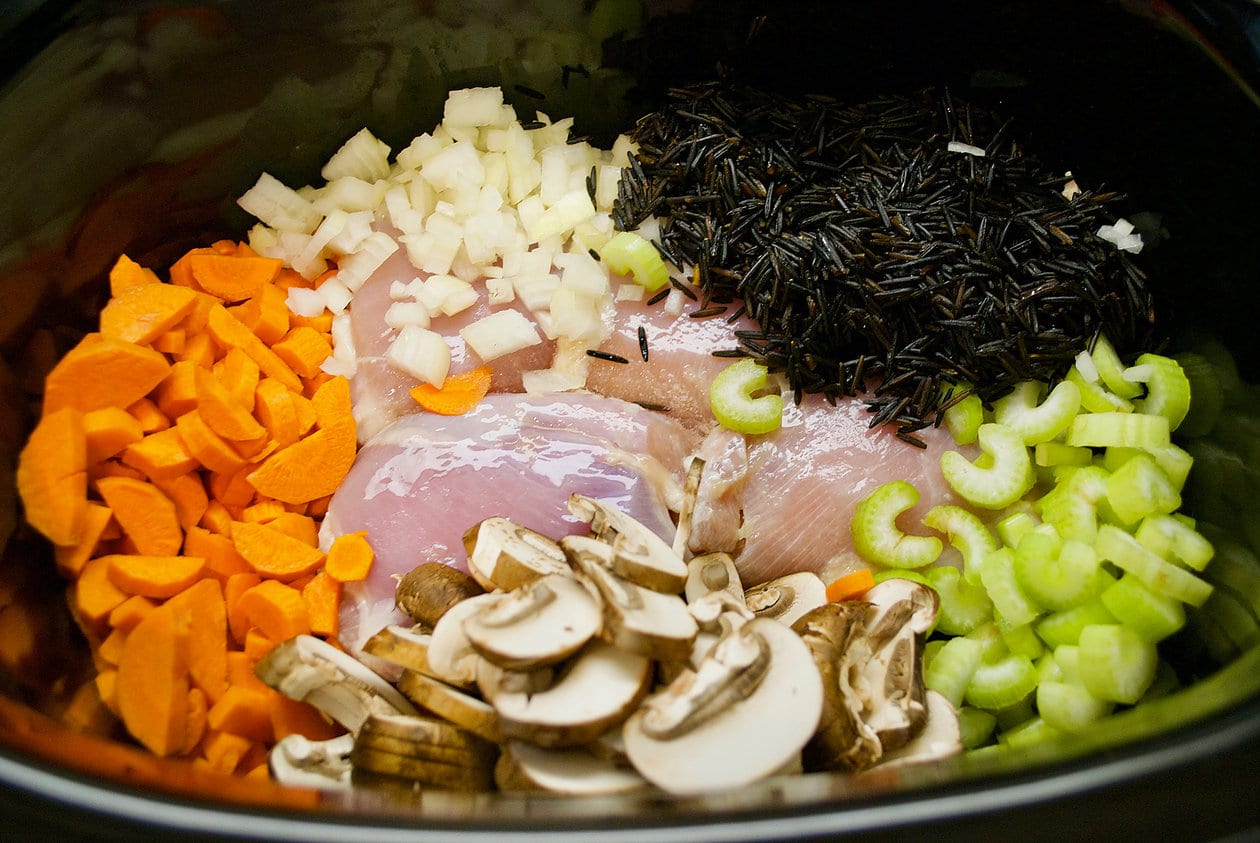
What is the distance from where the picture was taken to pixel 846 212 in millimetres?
2150

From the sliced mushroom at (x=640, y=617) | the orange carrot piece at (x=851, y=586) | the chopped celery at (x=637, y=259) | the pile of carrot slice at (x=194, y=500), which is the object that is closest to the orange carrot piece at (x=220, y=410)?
the pile of carrot slice at (x=194, y=500)

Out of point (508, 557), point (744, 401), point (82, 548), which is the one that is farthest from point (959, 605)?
point (82, 548)

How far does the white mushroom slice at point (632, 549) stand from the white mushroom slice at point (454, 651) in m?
0.24

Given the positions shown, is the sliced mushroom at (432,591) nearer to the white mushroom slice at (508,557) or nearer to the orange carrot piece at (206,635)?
the white mushroom slice at (508,557)

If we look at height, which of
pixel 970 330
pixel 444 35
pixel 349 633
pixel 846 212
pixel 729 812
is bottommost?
pixel 349 633

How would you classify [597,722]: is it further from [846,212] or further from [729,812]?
[846,212]

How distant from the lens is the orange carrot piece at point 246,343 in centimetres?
198

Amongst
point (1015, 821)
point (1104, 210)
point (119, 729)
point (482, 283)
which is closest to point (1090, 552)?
point (1015, 821)

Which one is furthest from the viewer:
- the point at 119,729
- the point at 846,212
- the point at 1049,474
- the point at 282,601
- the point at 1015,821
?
the point at 846,212

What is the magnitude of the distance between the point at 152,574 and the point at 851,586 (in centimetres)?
145

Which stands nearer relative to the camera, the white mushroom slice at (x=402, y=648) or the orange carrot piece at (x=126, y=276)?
the white mushroom slice at (x=402, y=648)

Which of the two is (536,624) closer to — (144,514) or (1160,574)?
(144,514)

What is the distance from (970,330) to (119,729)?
1.97 metres

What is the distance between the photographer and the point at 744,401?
2.05m
